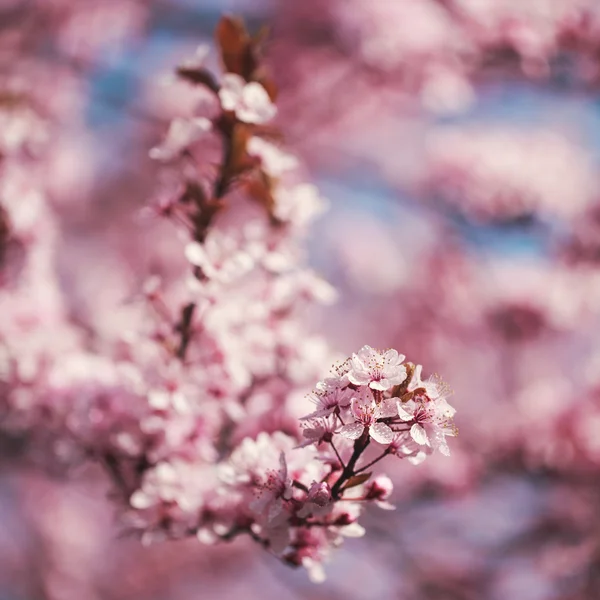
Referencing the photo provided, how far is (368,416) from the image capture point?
1.26 meters

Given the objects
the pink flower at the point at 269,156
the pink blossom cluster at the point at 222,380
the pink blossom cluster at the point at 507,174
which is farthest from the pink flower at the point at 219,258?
the pink blossom cluster at the point at 507,174

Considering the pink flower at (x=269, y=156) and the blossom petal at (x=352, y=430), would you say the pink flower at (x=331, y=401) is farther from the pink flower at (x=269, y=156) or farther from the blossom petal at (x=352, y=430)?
the pink flower at (x=269, y=156)

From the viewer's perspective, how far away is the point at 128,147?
26.5 ft

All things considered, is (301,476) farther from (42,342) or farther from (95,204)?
(95,204)

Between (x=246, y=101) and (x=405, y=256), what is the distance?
7.80 meters

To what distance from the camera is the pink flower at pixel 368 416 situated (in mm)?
1256

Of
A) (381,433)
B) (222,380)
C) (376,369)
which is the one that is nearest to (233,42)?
(222,380)

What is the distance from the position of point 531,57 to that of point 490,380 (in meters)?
4.75

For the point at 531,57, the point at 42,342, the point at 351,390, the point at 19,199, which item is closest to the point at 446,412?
the point at 351,390

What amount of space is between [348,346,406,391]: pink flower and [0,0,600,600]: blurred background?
3.63ft

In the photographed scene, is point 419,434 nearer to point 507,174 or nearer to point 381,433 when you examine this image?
point 381,433

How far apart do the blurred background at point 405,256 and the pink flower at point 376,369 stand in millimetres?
1107

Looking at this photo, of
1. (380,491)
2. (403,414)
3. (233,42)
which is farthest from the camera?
(233,42)

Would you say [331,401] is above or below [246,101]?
below
